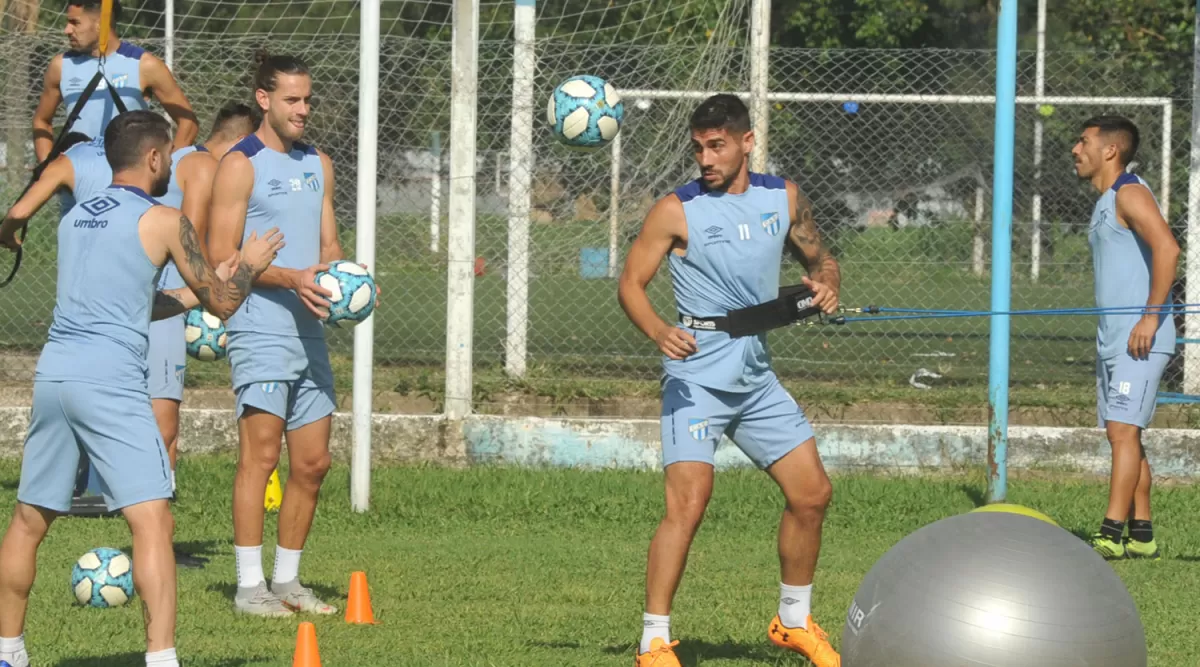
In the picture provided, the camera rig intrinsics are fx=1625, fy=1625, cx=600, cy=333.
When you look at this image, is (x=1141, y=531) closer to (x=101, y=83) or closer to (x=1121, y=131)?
(x=1121, y=131)

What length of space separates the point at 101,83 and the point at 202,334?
1431 mm

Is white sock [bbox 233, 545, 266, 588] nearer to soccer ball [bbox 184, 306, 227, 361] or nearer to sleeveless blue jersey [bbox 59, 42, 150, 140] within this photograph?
soccer ball [bbox 184, 306, 227, 361]

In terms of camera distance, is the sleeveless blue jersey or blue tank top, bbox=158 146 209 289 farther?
the sleeveless blue jersey

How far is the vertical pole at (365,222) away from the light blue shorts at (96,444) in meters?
3.44

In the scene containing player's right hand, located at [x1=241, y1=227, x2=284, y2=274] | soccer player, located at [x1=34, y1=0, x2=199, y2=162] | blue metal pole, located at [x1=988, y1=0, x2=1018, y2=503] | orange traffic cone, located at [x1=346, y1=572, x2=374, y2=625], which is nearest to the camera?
player's right hand, located at [x1=241, y1=227, x2=284, y2=274]

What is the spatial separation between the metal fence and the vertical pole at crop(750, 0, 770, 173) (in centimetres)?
28

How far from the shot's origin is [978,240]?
1590 centimetres

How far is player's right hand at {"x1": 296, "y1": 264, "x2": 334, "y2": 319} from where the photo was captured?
638 centimetres

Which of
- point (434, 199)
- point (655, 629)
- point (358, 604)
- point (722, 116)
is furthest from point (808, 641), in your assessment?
point (434, 199)

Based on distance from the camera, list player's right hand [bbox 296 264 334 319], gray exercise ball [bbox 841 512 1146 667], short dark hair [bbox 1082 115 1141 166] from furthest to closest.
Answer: short dark hair [bbox 1082 115 1141 166] → player's right hand [bbox 296 264 334 319] → gray exercise ball [bbox 841 512 1146 667]

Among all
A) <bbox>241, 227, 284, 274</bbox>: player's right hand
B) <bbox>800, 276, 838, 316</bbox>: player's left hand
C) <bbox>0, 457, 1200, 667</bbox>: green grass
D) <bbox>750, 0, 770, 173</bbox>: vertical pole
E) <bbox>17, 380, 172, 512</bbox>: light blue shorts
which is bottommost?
<bbox>0, 457, 1200, 667</bbox>: green grass

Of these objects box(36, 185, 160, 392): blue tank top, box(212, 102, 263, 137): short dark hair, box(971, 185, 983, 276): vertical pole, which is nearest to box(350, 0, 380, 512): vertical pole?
box(212, 102, 263, 137): short dark hair

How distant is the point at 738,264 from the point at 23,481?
257 cm

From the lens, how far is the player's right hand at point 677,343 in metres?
5.70
